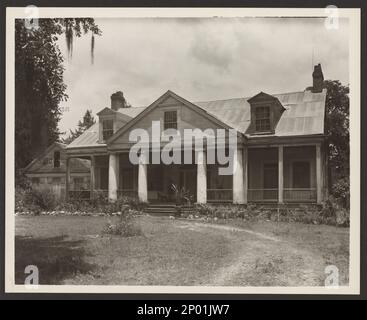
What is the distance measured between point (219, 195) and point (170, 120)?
288cm

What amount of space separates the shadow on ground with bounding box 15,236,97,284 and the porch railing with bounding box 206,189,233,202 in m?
3.89

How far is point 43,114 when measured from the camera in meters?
10.7

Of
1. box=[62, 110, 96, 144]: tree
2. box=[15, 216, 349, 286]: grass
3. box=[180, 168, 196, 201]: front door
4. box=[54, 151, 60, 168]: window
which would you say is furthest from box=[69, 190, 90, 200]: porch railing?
box=[180, 168, 196, 201]: front door

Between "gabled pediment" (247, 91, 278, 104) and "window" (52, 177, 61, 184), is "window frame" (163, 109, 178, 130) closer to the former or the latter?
"gabled pediment" (247, 91, 278, 104)

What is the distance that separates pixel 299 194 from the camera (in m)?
11.7

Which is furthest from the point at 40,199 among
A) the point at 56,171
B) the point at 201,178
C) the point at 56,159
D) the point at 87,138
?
the point at 201,178

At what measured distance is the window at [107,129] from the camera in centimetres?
1297

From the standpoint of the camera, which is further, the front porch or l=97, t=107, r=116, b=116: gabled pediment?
the front porch

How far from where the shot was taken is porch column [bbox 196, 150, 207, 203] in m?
11.6

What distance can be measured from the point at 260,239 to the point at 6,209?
5908 millimetres

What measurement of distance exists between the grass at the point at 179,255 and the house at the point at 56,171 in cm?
115

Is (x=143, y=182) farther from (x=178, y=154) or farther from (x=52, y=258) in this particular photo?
(x=52, y=258)
